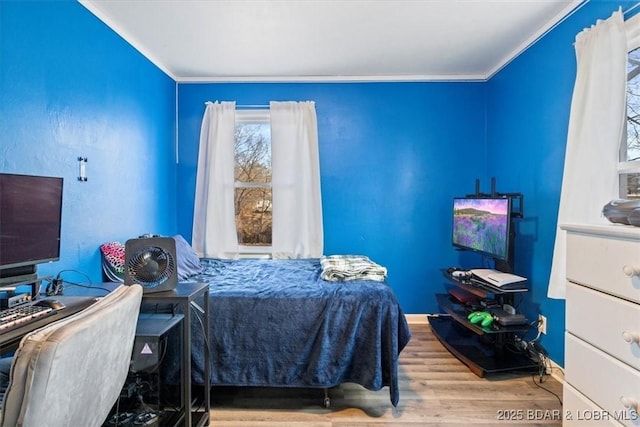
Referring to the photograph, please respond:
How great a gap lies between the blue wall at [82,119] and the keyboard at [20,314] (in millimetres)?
678

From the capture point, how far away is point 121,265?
7.50 ft

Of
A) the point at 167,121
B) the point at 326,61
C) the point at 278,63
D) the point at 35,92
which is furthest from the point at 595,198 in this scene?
the point at 167,121

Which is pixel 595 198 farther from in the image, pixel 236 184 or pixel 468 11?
pixel 236 184

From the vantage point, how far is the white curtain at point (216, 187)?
3.57 metres

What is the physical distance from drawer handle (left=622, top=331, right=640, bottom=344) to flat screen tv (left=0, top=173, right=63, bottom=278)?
92.2 inches

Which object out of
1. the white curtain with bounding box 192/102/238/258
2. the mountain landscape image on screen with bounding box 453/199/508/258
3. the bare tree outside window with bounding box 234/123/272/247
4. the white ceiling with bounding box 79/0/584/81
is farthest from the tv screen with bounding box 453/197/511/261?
the white curtain with bounding box 192/102/238/258

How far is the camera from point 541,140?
265 centimetres

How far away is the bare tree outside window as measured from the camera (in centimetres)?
374

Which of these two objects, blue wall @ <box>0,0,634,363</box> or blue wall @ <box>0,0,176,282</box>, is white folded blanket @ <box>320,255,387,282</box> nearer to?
blue wall @ <box>0,0,634,363</box>

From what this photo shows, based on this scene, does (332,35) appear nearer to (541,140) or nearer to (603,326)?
(541,140)

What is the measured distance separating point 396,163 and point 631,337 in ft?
8.73

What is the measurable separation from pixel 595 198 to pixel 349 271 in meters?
1.52

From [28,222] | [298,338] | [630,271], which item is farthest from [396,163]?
[28,222]

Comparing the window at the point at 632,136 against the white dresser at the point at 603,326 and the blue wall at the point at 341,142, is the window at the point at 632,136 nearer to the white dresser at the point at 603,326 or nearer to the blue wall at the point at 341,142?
the blue wall at the point at 341,142
